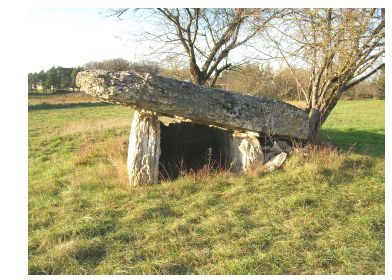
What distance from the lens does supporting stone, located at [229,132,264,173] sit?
7426mm

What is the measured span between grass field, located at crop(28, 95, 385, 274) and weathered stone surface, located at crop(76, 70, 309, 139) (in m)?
0.82

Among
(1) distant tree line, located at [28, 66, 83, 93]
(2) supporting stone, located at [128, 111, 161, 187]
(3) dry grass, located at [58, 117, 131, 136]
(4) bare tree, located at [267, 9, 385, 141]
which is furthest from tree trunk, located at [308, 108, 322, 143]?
(1) distant tree line, located at [28, 66, 83, 93]

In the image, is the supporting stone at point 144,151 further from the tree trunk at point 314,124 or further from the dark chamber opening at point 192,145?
the tree trunk at point 314,124

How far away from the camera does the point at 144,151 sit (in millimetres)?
7113

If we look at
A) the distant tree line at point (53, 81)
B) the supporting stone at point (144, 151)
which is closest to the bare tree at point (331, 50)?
the supporting stone at point (144, 151)

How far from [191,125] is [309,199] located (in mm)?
4276

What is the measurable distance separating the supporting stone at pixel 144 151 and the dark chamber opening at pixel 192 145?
1.10 meters

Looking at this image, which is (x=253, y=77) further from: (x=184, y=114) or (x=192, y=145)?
(x=184, y=114)

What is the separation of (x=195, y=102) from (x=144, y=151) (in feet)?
4.53

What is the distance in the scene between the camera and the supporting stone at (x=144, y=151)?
7.00 meters

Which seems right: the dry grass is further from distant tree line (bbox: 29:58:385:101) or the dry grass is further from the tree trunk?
the tree trunk

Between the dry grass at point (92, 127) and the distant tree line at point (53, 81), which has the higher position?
the distant tree line at point (53, 81)

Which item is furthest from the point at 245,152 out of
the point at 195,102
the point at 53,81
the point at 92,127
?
the point at 53,81

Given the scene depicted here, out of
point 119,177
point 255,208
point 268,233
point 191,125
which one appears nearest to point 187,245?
point 268,233
